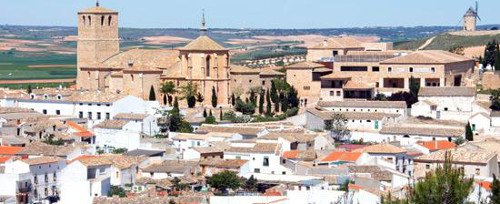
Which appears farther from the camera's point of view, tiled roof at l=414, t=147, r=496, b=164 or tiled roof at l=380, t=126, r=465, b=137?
tiled roof at l=380, t=126, r=465, b=137

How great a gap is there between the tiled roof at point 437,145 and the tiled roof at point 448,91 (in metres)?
5.44

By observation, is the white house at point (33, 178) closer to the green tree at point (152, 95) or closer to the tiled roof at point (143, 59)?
the green tree at point (152, 95)

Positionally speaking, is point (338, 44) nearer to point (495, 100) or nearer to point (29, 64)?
point (495, 100)

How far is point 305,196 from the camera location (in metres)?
29.0

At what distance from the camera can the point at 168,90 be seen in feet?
156

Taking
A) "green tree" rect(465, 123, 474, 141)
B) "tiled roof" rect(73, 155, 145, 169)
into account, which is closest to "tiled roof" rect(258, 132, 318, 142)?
A: "tiled roof" rect(73, 155, 145, 169)

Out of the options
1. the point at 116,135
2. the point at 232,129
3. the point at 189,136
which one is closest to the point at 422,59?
the point at 232,129

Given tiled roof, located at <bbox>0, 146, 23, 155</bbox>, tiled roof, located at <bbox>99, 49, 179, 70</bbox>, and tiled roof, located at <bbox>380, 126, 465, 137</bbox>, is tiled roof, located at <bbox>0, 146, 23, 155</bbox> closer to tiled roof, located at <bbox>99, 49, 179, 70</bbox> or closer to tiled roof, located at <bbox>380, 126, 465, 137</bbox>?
tiled roof, located at <bbox>380, 126, 465, 137</bbox>

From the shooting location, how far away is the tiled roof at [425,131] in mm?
39375

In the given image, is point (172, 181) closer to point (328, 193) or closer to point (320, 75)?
point (328, 193)

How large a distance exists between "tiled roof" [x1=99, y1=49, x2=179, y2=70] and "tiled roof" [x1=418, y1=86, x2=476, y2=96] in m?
10.2

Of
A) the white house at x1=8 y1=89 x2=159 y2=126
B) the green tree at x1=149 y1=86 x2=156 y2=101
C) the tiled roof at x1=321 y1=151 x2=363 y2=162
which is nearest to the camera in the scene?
the tiled roof at x1=321 y1=151 x2=363 y2=162

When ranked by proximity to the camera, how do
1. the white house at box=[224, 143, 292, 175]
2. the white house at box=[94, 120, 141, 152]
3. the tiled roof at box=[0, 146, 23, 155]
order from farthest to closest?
1. the white house at box=[94, 120, 141, 152]
2. the tiled roof at box=[0, 146, 23, 155]
3. the white house at box=[224, 143, 292, 175]

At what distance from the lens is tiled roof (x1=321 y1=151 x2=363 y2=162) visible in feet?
114
